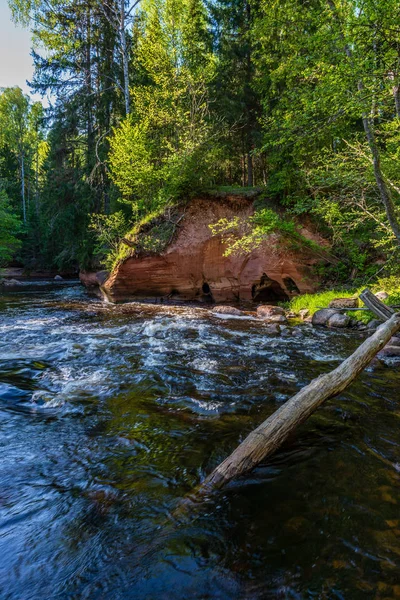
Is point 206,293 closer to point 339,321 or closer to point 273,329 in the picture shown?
point 273,329

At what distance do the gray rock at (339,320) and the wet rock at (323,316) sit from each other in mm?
138

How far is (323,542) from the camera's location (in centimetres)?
224

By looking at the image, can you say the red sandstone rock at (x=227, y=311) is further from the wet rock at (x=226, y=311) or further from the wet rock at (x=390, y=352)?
the wet rock at (x=390, y=352)

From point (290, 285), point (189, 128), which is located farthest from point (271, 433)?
point (189, 128)

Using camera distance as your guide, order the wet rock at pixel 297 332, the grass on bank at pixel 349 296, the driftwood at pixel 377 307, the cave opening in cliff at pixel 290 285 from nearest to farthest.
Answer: the driftwood at pixel 377 307
the wet rock at pixel 297 332
the grass on bank at pixel 349 296
the cave opening in cliff at pixel 290 285

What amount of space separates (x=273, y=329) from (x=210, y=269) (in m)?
5.71

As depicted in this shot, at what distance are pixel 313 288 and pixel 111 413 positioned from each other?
10148 mm

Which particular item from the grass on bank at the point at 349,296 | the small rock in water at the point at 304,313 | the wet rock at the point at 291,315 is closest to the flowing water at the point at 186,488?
the grass on bank at the point at 349,296

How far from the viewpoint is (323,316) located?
9.71 meters

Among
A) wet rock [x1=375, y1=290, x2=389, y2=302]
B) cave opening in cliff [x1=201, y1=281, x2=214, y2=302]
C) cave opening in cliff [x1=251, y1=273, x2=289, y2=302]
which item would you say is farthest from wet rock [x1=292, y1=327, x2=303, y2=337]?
cave opening in cliff [x1=201, y1=281, x2=214, y2=302]

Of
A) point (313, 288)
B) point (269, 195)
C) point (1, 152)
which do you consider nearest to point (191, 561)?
point (313, 288)

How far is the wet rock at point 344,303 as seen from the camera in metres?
9.99

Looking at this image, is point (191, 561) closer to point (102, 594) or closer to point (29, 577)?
point (102, 594)

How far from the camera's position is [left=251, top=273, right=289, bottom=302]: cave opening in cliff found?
1357 centimetres
